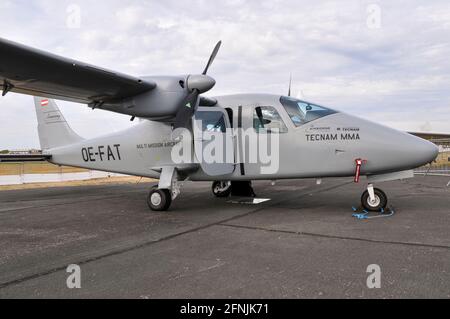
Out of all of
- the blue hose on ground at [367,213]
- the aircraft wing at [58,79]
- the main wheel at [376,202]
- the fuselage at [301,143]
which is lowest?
the blue hose on ground at [367,213]

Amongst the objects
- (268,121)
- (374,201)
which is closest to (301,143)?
(268,121)

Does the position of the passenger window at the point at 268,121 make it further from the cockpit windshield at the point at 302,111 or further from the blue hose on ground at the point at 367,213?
the blue hose on ground at the point at 367,213

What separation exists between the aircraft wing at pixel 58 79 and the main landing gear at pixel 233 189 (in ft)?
14.2

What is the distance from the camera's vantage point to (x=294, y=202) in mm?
9609

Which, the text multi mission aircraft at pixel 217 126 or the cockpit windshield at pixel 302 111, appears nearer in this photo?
the text multi mission aircraft at pixel 217 126

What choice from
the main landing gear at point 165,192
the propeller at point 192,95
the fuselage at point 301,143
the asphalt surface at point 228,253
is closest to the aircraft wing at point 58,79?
the propeller at point 192,95

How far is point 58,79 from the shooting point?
24.8 feet

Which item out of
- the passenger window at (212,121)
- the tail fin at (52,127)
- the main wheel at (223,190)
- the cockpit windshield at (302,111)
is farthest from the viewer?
the tail fin at (52,127)

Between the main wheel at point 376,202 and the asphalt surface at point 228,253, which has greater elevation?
the main wheel at point 376,202

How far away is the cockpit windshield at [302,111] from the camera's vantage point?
26.1 ft

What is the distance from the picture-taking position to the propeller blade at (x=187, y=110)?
326 inches

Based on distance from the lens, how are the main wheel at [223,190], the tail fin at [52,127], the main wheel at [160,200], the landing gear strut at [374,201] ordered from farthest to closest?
the tail fin at [52,127]
the main wheel at [223,190]
the main wheel at [160,200]
the landing gear strut at [374,201]

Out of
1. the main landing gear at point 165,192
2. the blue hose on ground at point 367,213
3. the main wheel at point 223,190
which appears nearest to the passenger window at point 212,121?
the main landing gear at point 165,192
